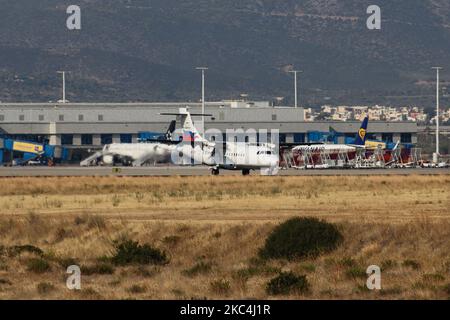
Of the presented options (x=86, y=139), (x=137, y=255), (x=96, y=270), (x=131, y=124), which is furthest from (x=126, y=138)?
(x=96, y=270)

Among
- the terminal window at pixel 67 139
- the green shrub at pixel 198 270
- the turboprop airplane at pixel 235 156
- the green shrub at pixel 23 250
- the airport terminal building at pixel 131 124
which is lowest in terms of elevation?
the green shrub at pixel 198 270

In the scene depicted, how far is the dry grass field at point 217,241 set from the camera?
117 ft

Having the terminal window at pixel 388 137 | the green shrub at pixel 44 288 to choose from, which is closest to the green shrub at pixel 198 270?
the green shrub at pixel 44 288

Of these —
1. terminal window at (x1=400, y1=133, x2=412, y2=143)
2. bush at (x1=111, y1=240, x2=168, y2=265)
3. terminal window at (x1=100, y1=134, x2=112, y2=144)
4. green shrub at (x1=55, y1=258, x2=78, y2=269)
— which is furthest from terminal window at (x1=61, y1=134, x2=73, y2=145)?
bush at (x1=111, y1=240, x2=168, y2=265)

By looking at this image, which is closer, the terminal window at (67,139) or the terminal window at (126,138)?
the terminal window at (67,139)

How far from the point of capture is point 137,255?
1641 inches

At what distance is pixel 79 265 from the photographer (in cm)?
4084

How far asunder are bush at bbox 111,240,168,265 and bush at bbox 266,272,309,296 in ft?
22.3

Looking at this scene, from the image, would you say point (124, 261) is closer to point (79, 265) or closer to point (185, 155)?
point (79, 265)

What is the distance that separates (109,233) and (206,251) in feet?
19.3

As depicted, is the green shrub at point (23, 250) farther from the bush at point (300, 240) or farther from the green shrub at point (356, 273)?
the green shrub at point (356, 273)

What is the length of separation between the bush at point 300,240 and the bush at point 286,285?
18.9 feet

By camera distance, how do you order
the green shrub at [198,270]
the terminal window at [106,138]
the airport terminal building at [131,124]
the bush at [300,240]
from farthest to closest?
the terminal window at [106,138], the airport terminal building at [131,124], the bush at [300,240], the green shrub at [198,270]

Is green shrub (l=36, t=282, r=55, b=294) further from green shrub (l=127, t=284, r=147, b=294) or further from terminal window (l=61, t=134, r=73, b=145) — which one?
terminal window (l=61, t=134, r=73, b=145)
